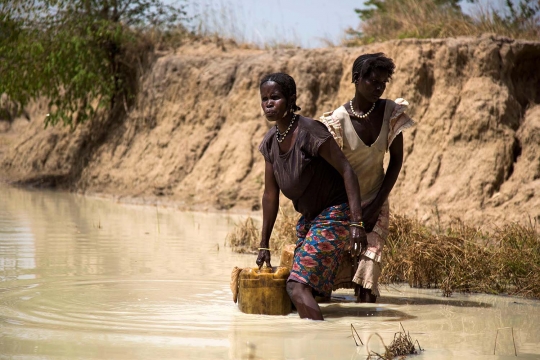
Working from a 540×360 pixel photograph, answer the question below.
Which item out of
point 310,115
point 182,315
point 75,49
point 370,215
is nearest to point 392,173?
point 370,215

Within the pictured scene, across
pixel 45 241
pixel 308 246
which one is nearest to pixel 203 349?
pixel 308 246

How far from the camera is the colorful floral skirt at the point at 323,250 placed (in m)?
5.29

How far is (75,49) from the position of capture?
656 inches

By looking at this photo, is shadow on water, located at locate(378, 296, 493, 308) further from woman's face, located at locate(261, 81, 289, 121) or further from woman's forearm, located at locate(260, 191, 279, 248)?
woman's face, located at locate(261, 81, 289, 121)

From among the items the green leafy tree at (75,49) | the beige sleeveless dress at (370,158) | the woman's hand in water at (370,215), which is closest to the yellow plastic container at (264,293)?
the beige sleeveless dress at (370,158)

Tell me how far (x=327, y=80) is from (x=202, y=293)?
8765mm

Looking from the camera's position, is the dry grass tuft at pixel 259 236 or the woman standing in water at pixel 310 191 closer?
the woman standing in water at pixel 310 191

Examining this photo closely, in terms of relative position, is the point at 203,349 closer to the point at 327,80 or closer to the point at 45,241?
the point at 45,241

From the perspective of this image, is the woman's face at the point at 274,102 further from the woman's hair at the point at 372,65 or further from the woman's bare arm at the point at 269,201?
the woman's hair at the point at 372,65

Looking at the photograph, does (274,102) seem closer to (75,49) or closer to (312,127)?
(312,127)

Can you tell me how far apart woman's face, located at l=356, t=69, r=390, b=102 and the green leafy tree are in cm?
1180

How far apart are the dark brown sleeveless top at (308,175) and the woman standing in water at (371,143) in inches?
11.5

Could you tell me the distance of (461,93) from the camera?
39.9 ft

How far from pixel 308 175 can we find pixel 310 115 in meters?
8.77
